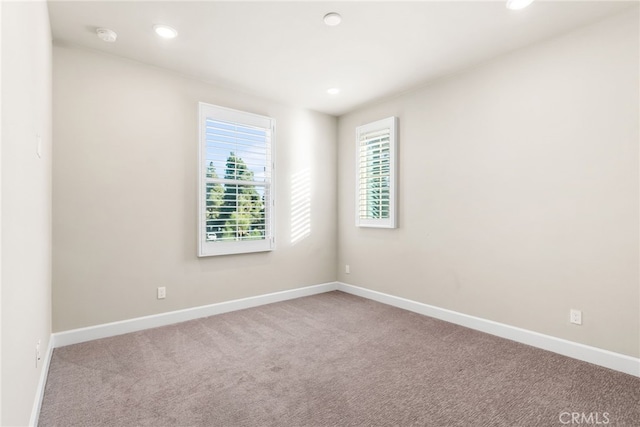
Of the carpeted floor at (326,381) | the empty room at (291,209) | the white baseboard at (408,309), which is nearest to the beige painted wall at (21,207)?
the empty room at (291,209)

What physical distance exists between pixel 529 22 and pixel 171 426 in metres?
3.64

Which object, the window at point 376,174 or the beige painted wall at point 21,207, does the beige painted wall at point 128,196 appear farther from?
the window at point 376,174

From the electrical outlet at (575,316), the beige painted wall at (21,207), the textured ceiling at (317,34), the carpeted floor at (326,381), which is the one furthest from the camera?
the electrical outlet at (575,316)

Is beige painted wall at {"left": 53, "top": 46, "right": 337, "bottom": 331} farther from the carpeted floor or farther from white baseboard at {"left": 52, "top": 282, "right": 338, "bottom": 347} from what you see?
the carpeted floor

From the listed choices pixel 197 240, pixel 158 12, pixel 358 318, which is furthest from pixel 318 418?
pixel 158 12

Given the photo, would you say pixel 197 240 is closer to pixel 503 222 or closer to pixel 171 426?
pixel 171 426

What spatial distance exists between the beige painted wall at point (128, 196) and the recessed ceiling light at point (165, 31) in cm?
70

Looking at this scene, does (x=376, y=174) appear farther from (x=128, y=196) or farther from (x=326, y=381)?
(x=128, y=196)

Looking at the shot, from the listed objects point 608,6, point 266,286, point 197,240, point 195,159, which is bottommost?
point 266,286

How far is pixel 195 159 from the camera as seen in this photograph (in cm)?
361

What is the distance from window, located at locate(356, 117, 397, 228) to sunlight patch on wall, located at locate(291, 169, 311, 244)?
692mm

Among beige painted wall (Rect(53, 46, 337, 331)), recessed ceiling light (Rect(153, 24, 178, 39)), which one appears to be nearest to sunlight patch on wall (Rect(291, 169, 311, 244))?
beige painted wall (Rect(53, 46, 337, 331))

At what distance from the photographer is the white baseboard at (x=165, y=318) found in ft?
9.57

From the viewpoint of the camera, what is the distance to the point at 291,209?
4.46 metres
